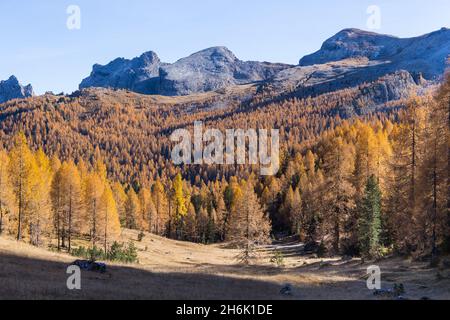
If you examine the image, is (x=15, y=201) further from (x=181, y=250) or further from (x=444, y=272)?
(x=444, y=272)

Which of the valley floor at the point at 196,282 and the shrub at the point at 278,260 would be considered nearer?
the valley floor at the point at 196,282

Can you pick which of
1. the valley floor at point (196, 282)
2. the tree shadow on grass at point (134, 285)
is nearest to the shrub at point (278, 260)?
the valley floor at point (196, 282)

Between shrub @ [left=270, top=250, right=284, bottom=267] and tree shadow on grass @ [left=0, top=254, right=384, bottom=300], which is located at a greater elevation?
tree shadow on grass @ [left=0, top=254, right=384, bottom=300]

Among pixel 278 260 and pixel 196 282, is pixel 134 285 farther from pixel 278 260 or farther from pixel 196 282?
pixel 278 260

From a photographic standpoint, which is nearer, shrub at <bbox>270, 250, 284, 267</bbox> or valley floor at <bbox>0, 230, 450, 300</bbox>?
valley floor at <bbox>0, 230, 450, 300</bbox>

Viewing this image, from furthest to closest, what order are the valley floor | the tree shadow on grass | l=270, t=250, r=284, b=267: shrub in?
l=270, t=250, r=284, b=267: shrub, the valley floor, the tree shadow on grass

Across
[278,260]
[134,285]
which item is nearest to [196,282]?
[134,285]

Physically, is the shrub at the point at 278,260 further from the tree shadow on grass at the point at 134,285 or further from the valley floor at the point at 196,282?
the tree shadow on grass at the point at 134,285

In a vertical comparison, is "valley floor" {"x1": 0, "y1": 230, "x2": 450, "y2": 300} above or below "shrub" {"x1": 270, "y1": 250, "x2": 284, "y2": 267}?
above

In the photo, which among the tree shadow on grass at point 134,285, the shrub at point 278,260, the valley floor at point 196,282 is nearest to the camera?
the tree shadow on grass at point 134,285

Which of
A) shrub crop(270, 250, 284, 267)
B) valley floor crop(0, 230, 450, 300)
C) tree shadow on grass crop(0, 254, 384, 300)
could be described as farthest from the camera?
shrub crop(270, 250, 284, 267)

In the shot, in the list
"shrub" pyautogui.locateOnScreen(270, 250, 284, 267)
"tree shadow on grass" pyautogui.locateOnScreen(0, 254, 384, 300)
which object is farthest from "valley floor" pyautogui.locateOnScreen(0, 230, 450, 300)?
"shrub" pyautogui.locateOnScreen(270, 250, 284, 267)

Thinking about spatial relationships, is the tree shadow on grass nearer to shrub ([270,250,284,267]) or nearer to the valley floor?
the valley floor
